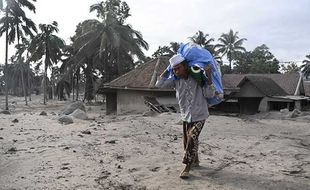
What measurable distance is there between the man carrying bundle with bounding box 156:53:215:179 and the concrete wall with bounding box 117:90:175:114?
50.4 feet

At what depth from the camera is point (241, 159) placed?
19.6 ft

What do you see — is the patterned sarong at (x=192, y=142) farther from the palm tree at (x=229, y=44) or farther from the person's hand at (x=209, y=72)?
the palm tree at (x=229, y=44)

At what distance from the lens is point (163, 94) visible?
69.4ft

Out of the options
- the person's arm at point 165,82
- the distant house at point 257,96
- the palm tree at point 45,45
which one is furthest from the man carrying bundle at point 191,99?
the palm tree at point 45,45

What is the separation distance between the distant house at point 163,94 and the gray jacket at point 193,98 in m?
15.1

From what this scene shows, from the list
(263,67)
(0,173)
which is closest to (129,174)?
(0,173)

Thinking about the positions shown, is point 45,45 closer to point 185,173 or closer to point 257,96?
point 257,96

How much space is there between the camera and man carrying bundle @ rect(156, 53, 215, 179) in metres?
5.00

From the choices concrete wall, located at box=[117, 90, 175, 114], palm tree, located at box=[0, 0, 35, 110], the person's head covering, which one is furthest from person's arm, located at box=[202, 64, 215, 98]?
palm tree, located at box=[0, 0, 35, 110]

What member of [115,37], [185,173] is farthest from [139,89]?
[185,173]

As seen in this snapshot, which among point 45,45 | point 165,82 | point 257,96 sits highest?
point 45,45

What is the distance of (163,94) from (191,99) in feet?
52.7

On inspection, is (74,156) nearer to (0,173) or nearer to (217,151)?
(0,173)

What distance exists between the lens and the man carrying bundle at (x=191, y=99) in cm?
500
